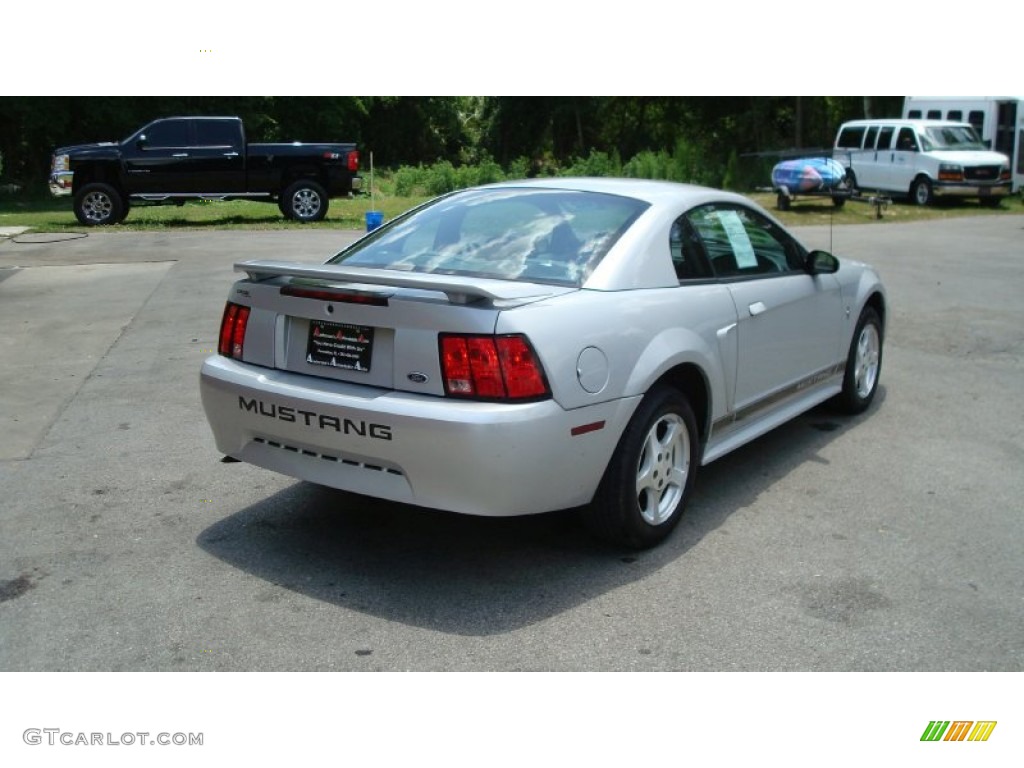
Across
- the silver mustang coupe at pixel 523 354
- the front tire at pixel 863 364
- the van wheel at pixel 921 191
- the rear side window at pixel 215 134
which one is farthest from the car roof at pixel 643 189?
the van wheel at pixel 921 191

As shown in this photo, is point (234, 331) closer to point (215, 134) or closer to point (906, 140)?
point (215, 134)

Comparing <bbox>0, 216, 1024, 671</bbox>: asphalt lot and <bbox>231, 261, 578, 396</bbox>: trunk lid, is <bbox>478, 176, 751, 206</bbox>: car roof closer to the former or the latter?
<bbox>231, 261, 578, 396</bbox>: trunk lid

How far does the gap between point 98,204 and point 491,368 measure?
1775 centimetres

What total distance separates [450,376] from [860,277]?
143 inches

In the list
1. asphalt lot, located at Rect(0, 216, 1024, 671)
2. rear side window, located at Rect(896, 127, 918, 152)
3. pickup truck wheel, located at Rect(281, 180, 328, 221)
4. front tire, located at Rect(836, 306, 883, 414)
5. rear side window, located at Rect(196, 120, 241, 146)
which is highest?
rear side window, located at Rect(196, 120, 241, 146)

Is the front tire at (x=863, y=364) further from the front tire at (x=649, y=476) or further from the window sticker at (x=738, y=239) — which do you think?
the front tire at (x=649, y=476)

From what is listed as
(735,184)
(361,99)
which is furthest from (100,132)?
(735,184)

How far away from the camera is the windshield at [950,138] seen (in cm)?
2495

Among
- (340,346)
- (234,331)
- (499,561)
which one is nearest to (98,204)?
(234,331)

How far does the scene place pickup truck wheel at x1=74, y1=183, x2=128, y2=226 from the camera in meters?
19.7

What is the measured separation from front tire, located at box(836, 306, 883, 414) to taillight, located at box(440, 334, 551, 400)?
3295 mm

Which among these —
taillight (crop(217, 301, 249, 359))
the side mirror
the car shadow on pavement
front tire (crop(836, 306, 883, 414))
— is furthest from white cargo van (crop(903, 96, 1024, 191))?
taillight (crop(217, 301, 249, 359))
